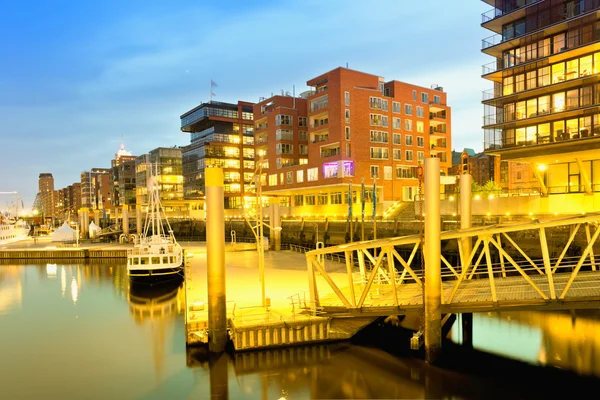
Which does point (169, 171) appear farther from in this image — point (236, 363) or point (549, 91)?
point (236, 363)

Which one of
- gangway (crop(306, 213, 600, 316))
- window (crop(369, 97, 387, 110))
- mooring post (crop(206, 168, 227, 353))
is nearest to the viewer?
gangway (crop(306, 213, 600, 316))

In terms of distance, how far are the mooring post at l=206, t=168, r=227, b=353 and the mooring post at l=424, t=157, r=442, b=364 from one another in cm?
923

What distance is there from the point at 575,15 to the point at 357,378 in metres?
42.0

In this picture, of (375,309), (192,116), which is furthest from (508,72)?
(192,116)

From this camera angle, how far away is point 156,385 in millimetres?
19344

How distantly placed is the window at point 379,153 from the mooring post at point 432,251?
56.4 meters

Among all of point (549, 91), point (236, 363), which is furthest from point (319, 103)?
point (236, 363)

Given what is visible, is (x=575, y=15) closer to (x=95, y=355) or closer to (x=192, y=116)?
(x=95, y=355)

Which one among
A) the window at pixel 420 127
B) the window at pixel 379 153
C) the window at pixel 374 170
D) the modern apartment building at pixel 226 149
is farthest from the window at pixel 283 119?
the modern apartment building at pixel 226 149

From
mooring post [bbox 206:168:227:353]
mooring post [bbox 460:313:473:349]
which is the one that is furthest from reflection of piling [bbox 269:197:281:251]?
mooring post [bbox 206:168:227:353]

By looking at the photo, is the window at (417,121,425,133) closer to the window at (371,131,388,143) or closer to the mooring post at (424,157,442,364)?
the window at (371,131,388,143)

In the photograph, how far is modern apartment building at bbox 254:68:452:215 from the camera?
72.1 m

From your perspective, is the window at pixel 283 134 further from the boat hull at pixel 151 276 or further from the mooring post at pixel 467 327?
the mooring post at pixel 467 327

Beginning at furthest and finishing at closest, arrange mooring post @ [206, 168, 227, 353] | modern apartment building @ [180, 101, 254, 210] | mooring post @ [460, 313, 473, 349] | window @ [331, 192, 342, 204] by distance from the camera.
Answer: modern apartment building @ [180, 101, 254, 210] → window @ [331, 192, 342, 204] → mooring post @ [460, 313, 473, 349] → mooring post @ [206, 168, 227, 353]
